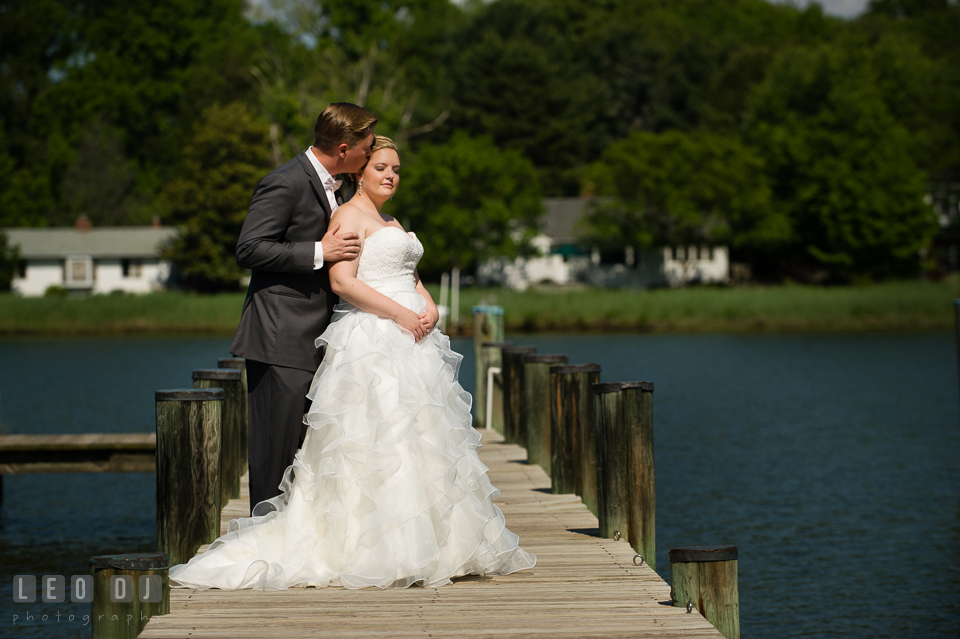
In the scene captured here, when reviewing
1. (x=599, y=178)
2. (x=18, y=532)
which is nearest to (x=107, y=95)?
(x=599, y=178)

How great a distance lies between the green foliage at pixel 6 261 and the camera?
54406 millimetres

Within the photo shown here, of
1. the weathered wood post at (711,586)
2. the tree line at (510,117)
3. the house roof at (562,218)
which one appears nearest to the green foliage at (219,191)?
the tree line at (510,117)

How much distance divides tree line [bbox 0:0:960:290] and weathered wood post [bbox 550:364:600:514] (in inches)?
1407

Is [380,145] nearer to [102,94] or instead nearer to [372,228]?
[372,228]

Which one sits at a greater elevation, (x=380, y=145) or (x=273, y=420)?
(x=380, y=145)

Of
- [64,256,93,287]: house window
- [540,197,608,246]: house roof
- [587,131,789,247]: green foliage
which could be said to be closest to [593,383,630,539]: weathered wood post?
[587,131,789,247]: green foliage

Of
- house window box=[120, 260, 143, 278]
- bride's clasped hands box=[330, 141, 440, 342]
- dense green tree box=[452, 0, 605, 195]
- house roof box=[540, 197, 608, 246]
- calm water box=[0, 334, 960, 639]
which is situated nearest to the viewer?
bride's clasped hands box=[330, 141, 440, 342]

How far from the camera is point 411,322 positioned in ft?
17.5

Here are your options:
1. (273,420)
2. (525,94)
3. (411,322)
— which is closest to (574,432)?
(411,322)

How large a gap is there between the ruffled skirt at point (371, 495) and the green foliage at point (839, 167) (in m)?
49.9

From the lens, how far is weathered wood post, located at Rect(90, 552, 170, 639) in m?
4.23

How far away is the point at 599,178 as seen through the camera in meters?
51.9

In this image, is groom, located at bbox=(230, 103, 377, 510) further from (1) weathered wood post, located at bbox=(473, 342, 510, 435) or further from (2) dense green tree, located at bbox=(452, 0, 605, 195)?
(2) dense green tree, located at bbox=(452, 0, 605, 195)

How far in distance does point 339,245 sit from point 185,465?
1.39m
